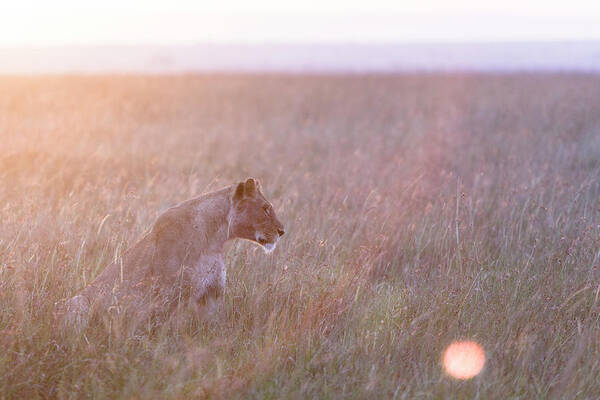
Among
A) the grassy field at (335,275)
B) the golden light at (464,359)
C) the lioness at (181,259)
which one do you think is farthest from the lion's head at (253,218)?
the golden light at (464,359)

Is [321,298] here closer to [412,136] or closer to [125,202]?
[125,202]

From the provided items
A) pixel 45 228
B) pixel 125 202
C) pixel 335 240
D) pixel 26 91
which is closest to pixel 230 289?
pixel 335 240

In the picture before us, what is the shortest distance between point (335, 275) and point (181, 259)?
146 centimetres

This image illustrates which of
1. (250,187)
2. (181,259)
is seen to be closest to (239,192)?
(250,187)

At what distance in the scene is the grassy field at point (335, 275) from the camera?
14.9ft

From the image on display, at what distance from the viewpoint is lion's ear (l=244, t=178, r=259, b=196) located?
5.82 m

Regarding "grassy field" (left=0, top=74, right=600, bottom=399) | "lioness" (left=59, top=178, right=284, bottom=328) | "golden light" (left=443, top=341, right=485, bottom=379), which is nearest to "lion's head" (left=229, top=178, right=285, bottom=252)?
"lioness" (left=59, top=178, right=284, bottom=328)

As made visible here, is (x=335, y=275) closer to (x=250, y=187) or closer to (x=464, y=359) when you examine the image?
(x=250, y=187)

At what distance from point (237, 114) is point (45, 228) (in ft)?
48.9

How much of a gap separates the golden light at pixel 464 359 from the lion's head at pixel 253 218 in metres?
1.87

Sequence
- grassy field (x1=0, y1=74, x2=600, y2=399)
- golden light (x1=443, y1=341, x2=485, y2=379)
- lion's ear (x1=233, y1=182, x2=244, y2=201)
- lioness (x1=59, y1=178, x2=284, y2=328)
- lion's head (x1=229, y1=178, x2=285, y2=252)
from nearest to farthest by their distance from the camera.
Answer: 1. grassy field (x1=0, y1=74, x2=600, y2=399)
2. golden light (x1=443, y1=341, x2=485, y2=379)
3. lioness (x1=59, y1=178, x2=284, y2=328)
4. lion's ear (x1=233, y1=182, x2=244, y2=201)
5. lion's head (x1=229, y1=178, x2=285, y2=252)

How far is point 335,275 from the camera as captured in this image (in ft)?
19.9

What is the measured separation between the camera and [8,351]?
4469 millimetres

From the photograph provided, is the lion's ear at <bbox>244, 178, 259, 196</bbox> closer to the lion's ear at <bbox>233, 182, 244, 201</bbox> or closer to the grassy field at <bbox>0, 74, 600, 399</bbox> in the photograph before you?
the lion's ear at <bbox>233, 182, 244, 201</bbox>
